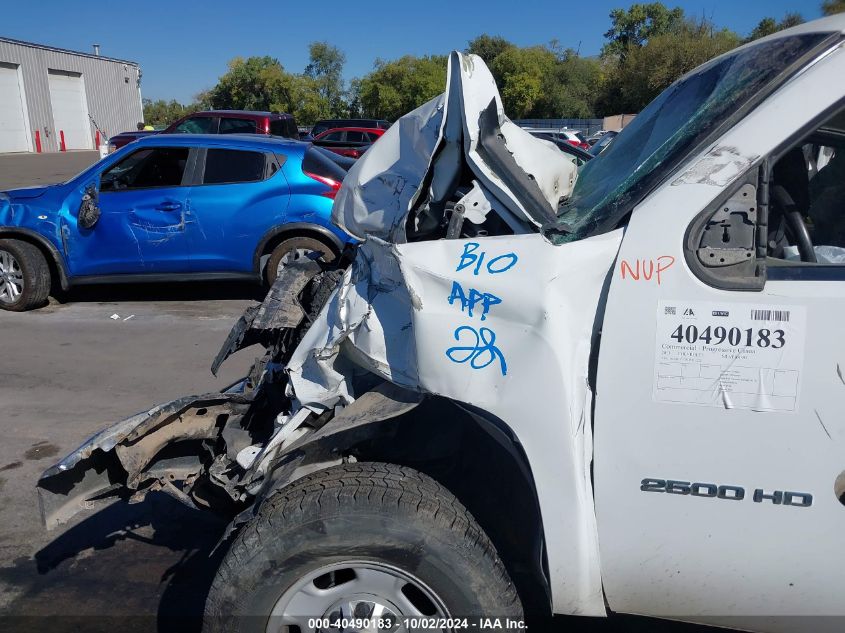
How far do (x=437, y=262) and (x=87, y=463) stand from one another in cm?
151

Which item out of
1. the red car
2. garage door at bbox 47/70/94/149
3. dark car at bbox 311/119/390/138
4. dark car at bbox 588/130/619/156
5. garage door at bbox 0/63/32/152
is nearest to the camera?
dark car at bbox 588/130/619/156

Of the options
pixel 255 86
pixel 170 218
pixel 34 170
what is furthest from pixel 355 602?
pixel 255 86

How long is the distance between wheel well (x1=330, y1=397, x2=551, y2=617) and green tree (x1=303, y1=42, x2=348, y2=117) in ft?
193

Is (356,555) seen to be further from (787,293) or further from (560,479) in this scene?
(787,293)

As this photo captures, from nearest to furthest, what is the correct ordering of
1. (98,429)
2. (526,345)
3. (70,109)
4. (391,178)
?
(526,345)
(391,178)
(98,429)
(70,109)

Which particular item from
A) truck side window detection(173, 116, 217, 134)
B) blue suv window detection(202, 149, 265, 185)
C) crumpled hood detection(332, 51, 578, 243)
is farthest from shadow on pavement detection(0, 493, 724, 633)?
truck side window detection(173, 116, 217, 134)

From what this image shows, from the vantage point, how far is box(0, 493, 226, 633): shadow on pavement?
2846 millimetres

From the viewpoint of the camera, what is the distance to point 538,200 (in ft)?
6.83

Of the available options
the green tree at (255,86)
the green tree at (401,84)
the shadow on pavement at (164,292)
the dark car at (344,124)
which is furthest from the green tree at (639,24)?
the shadow on pavement at (164,292)

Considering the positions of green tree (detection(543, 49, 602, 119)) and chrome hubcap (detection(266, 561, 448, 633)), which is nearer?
chrome hubcap (detection(266, 561, 448, 633))

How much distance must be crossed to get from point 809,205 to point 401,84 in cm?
5081

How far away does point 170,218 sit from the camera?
7312 millimetres

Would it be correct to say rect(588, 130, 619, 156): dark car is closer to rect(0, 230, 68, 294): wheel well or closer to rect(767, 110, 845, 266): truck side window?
rect(767, 110, 845, 266): truck side window

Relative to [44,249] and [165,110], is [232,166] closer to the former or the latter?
[44,249]
